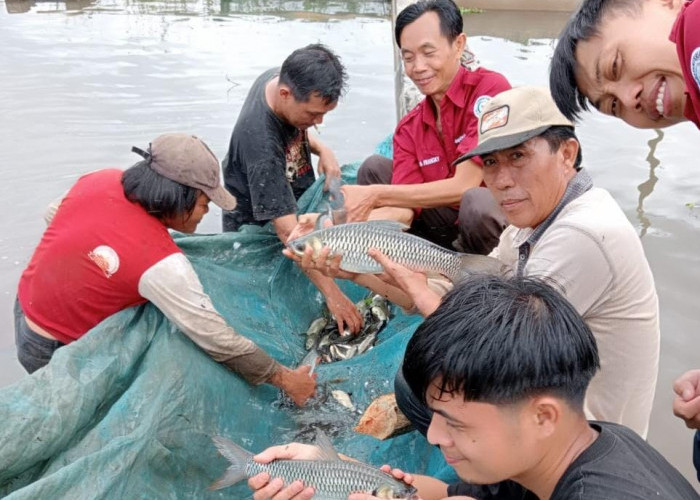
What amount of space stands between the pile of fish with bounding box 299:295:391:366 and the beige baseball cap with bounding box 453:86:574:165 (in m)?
1.94

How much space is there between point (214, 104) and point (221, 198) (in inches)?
275

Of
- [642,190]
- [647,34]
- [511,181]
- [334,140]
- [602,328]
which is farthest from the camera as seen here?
[334,140]

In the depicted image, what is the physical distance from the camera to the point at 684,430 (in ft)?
13.1

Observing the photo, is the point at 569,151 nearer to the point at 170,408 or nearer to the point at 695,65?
the point at 695,65

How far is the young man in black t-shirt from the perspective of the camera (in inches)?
166

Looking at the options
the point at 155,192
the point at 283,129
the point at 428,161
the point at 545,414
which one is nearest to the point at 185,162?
the point at 155,192

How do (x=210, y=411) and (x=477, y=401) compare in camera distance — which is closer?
(x=477, y=401)

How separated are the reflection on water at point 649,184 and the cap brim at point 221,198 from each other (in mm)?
4097

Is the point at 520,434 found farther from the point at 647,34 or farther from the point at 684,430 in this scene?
the point at 684,430

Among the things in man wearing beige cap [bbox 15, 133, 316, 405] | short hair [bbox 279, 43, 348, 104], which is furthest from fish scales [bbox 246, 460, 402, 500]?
short hair [bbox 279, 43, 348, 104]

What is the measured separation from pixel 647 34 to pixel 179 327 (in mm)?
2235

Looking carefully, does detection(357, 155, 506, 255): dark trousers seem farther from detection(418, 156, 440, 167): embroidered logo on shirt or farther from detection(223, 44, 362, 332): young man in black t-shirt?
detection(223, 44, 362, 332): young man in black t-shirt

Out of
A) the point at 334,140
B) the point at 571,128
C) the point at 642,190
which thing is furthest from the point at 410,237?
the point at 334,140

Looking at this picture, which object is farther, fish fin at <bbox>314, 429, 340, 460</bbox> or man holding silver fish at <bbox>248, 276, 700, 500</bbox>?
fish fin at <bbox>314, 429, 340, 460</bbox>
